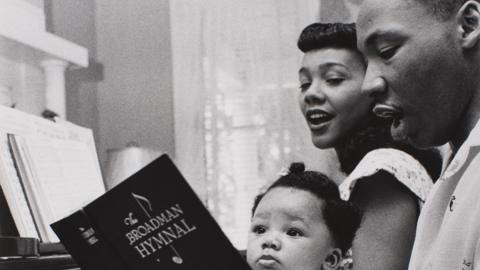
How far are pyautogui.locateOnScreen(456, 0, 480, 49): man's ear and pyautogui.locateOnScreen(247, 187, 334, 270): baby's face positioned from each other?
630mm

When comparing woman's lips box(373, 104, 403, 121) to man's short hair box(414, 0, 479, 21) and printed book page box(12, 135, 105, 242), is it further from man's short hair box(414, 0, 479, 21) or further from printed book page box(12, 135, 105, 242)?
printed book page box(12, 135, 105, 242)

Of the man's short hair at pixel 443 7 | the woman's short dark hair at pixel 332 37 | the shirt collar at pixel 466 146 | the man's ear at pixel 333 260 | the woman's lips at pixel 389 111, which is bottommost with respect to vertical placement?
the man's ear at pixel 333 260

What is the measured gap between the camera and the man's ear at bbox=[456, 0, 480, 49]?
1.02m

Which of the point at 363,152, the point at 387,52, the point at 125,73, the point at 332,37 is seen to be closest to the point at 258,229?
the point at 363,152

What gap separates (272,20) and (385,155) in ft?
6.27

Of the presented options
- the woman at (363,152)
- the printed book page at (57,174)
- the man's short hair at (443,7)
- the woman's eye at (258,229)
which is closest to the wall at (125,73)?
the printed book page at (57,174)

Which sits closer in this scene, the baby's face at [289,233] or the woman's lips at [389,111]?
the woman's lips at [389,111]

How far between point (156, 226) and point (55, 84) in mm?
2125

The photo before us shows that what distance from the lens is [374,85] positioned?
1.10 metres

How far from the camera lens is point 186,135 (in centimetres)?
333

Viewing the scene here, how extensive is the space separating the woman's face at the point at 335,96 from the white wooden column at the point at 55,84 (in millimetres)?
1583

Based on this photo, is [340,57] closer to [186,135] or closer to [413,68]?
[413,68]

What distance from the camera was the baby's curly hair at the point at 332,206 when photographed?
60.9 inches

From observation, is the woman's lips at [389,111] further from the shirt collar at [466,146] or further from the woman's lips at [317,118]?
the woman's lips at [317,118]
